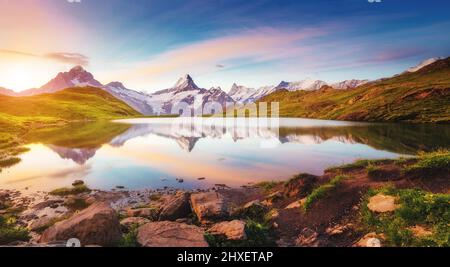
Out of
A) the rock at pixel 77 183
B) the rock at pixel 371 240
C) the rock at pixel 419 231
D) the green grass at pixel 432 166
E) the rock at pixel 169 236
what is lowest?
the rock at pixel 77 183

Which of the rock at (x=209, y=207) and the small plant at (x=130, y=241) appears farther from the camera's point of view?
the rock at (x=209, y=207)

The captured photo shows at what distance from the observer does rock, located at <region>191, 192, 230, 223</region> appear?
20.3 meters

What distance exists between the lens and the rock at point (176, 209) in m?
21.3

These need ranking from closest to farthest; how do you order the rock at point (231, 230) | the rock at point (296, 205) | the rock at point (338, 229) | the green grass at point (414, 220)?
the green grass at point (414, 220) → the rock at point (231, 230) → the rock at point (338, 229) → the rock at point (296, 205)

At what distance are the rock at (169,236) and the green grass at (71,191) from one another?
57.1ft

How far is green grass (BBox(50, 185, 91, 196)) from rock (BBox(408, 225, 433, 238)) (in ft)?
88.9

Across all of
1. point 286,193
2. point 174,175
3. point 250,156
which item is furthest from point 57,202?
point 250,156

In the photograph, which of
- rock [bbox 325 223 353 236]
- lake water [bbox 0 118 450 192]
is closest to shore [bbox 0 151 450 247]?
rock [bbox 325 223 353 236]

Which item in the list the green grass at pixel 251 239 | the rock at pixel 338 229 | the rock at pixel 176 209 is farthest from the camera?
the rock at pixel 176 209

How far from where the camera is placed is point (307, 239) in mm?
16797

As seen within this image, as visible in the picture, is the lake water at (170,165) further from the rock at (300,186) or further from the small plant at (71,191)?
the rock at (300,186)

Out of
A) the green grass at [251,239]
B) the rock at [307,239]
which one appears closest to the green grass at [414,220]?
the rock at [307,239]

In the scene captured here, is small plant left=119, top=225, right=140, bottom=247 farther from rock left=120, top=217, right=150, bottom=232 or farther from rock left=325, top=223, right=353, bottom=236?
rock left=325, top=223, right=353, bottom=236
